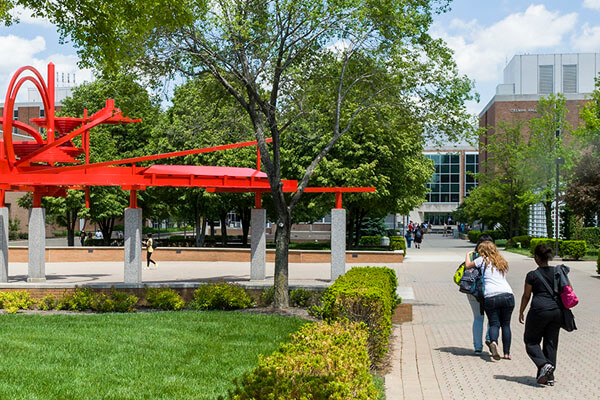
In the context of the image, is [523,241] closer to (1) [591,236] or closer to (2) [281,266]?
(1) [591,236]

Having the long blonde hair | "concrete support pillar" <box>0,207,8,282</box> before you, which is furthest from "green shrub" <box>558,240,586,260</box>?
the long blonde hair

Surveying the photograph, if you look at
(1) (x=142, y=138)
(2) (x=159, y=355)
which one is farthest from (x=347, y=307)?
(1) (x=142, y=138)

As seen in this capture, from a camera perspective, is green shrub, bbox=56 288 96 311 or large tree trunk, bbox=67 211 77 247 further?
large tree trunk, bbox=67 211 77 247

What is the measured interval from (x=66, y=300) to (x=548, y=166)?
128 ft

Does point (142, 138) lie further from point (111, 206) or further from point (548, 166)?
point (548, 166)

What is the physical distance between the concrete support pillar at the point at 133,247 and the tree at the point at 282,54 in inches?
194

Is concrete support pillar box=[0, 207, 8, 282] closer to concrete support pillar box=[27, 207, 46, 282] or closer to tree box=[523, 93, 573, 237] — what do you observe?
concrete support pillar box=[27, 207, 46, 282]

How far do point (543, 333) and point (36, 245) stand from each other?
15836 mm

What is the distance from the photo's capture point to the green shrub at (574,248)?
36250 mm

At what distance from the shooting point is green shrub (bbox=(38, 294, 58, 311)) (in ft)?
50.3

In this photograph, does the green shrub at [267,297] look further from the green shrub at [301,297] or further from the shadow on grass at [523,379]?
the shadow on grass at [523,379]

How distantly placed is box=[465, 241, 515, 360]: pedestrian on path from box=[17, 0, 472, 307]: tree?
5.73 meters

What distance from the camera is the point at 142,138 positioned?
45875 mm

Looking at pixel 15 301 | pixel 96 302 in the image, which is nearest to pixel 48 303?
pixel 15 301
